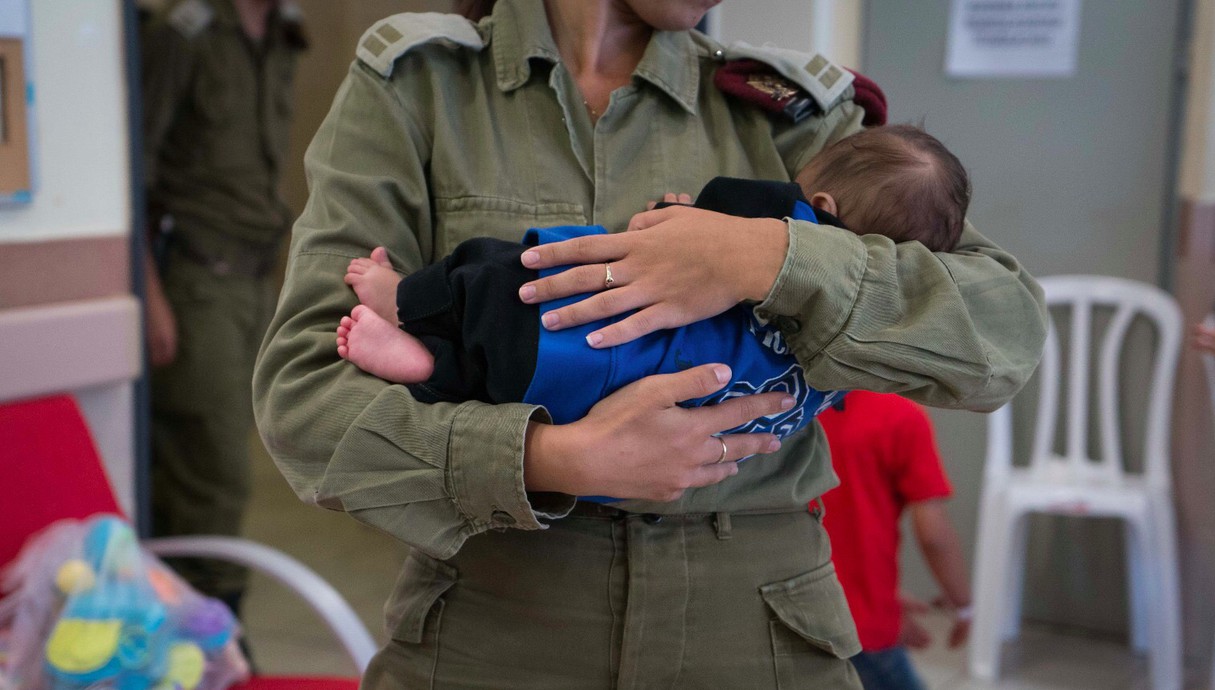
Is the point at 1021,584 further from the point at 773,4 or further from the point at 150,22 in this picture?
the point at 150,22

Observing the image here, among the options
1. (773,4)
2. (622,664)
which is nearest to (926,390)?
(622,664)

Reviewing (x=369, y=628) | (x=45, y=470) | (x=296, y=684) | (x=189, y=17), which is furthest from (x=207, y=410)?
(x=296, y=684)

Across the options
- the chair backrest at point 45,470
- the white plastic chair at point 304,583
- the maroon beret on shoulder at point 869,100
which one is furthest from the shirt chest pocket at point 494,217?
the chair backrest at point 45,470

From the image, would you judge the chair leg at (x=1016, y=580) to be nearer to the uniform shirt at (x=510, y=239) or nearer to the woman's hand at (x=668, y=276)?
the uniform shirt at (x=510, y=239)

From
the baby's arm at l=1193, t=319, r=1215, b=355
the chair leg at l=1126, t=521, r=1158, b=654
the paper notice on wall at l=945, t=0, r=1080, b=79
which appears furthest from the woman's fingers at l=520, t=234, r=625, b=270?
the chair leg at l=1126, t=521, r=1158, b=654

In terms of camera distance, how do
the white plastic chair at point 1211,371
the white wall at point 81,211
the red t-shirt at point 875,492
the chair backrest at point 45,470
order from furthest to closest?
the white plastic chair at point 1211,371 < the white wall at point 81,211 < the chair backrest at point 45,470 < the red t-shirt at point 875,492

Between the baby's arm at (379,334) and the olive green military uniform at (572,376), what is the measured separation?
2cm

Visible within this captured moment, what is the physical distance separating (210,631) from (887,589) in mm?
1102

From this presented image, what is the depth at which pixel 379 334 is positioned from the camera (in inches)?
37.8

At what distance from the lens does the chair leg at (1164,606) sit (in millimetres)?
2986

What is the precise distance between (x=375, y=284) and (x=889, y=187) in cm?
49

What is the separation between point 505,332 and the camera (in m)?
0.92

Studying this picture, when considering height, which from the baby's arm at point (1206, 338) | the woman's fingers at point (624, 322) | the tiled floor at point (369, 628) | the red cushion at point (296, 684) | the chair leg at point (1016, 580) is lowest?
the tiled floor at point (369, 628)

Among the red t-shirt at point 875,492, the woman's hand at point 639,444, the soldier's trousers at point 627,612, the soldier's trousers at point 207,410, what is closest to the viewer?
the woman's hand at point 639,444
